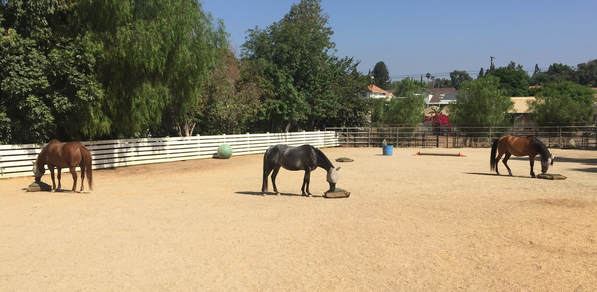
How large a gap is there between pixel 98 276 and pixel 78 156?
24.9 feet

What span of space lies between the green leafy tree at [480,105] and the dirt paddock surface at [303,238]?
22.5m

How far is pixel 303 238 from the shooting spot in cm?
710

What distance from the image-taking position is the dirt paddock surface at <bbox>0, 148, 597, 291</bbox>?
17.2 ft

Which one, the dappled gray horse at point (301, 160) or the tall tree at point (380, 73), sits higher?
the tall tree at point (380, 73)

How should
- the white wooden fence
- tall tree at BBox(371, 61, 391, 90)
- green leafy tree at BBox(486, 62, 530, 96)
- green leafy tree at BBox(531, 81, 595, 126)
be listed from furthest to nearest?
1. tall tree at BBox(371, 61, 391, 90)
2. green leafy tree at BBox(486, 62, 530, 96)
3. green leafy tree at BBox(531, 81, 595, 126)
4. the white wooden fence

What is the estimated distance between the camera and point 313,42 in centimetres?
3581

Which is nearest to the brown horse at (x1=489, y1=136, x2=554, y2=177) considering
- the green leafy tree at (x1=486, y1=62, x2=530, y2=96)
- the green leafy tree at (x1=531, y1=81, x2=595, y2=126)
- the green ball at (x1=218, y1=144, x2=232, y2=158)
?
the green ball at (x1=218, y1=144, x2=232, y2=158)

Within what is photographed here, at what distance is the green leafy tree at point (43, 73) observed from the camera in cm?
1443

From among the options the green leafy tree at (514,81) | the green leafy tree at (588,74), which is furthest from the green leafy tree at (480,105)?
the green leafy tree at (588,74)

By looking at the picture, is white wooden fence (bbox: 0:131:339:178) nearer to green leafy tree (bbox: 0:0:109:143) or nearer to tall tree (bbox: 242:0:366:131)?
green leafy tree (bbox: 0:0:109:143)

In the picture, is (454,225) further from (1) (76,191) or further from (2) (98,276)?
(1) (76,191)

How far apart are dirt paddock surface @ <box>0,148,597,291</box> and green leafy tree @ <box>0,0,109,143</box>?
3.24 meters

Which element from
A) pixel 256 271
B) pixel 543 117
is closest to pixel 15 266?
pixel 256 271

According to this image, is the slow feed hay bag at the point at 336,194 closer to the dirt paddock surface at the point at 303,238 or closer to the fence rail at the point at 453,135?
the dirt paddock surface at the point at 303,238
